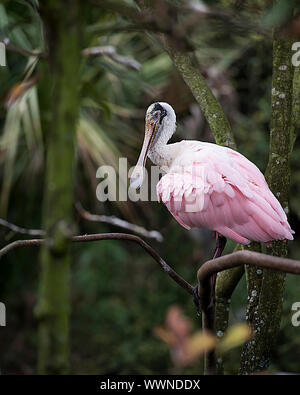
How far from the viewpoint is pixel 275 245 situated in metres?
2.67

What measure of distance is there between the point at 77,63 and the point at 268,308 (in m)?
1.61

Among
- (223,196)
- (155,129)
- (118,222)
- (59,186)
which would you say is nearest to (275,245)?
(223,196)

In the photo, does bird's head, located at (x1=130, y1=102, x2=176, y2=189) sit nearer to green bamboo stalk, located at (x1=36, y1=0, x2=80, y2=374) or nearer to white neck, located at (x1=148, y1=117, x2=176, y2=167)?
white neck, located at (x1=148, y1=117, x2=176, y2=167)

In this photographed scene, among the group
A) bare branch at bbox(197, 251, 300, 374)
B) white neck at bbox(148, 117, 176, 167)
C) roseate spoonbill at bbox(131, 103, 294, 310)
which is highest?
white neck at bbox(148, 117, 176, 167)

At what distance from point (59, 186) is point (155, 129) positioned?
242 cm

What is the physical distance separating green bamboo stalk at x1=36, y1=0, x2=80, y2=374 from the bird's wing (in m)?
1.62

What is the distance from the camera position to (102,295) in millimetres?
6582

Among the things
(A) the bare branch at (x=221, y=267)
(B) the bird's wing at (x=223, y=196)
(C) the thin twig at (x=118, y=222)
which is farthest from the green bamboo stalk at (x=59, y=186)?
(C) the thin twig at (x=118, y=222)

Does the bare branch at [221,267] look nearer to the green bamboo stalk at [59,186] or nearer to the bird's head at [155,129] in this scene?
the green bamboo stalk at [59,186]

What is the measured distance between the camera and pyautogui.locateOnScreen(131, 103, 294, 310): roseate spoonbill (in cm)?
259

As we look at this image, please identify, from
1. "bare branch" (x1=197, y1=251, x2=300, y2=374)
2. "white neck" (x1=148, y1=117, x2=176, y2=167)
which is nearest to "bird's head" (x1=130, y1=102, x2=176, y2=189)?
"white neck" (x1=148, y1=117, x2=176, y2=167)

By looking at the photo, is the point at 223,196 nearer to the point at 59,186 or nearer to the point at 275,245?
the point at 275,245

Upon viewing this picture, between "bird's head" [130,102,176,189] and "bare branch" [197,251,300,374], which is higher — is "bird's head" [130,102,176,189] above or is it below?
above

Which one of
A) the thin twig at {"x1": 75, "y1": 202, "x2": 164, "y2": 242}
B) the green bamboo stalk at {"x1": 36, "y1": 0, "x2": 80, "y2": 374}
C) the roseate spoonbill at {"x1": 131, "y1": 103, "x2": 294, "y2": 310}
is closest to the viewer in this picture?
the green bamboo stalk at {"x1": 36, "y1": 0, "x2": 80, "y2": 374}
